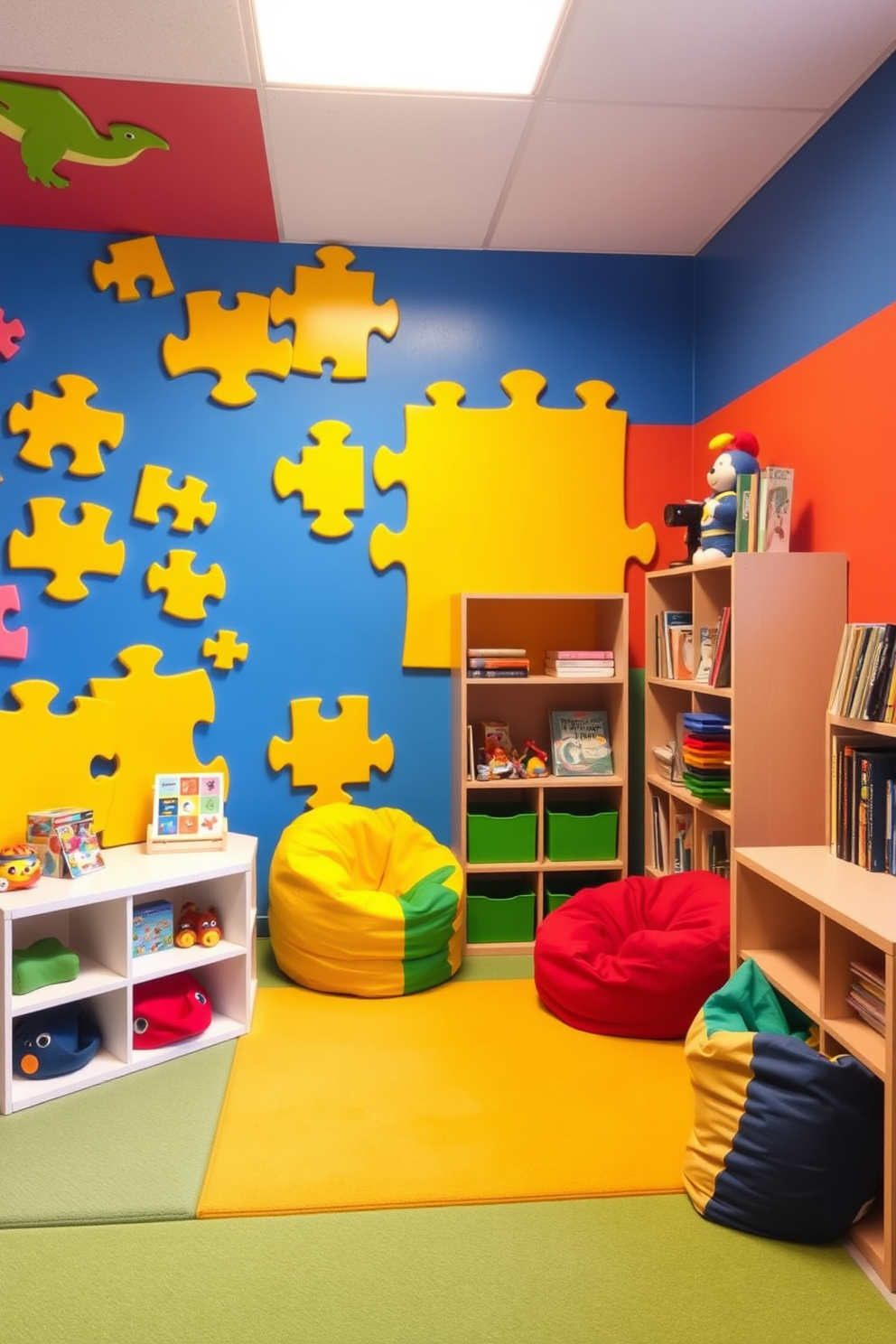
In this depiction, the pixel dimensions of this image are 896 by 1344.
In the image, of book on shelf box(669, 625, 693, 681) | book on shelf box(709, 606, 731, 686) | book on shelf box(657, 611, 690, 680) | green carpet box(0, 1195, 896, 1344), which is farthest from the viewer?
book on shelf box(657, 611, 690, 680)

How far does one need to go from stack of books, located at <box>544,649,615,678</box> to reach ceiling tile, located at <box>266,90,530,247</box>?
5.46 ft

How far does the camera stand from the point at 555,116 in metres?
2.95

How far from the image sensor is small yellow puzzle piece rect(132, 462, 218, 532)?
12.5 ft

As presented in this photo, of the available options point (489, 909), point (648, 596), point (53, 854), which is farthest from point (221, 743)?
point (648, 596)

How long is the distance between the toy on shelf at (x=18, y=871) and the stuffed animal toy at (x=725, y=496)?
7.59 ft

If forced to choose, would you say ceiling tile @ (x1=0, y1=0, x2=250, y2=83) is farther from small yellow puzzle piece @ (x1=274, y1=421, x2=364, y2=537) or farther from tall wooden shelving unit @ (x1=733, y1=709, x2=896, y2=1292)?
tall wooden shelving unit @ (x1=733, y1=709, x2=896, y2=1292)

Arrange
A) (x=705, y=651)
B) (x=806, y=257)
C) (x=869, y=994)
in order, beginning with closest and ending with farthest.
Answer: (x=869, y=994)
(x=806, y=257)
(x=705, y=651)

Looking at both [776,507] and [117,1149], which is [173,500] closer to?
[776,507]

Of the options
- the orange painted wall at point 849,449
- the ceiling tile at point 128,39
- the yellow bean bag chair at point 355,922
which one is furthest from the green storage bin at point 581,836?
the ceiling tile at point 128,39

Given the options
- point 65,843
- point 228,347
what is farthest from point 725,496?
point 65,843

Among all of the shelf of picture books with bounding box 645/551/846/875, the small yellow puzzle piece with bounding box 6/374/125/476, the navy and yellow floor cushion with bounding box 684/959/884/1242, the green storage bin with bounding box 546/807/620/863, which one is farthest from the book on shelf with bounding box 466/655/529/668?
the navy and yellow floor cushion with bounding box 684/959/884/1242

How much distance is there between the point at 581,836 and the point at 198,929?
1494mm

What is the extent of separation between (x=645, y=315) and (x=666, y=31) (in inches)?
62.6

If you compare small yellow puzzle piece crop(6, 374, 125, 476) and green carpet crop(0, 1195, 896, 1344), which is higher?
small yellow puzzle piece crop(6, 374, 125, 476)
